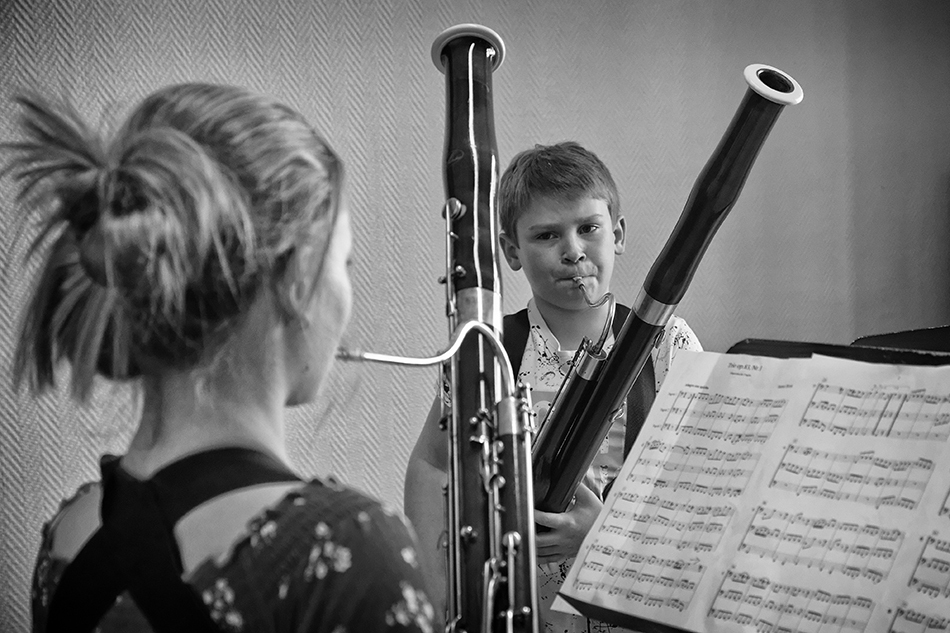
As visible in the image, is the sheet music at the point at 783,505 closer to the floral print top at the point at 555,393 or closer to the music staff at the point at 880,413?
the music staff at the point at 880,413

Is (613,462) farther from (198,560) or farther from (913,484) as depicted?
(198,560)

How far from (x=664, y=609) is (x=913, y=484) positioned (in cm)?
20

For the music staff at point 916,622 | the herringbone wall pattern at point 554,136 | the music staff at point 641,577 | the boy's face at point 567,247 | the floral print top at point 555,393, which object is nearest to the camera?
the music staff at point 916,622

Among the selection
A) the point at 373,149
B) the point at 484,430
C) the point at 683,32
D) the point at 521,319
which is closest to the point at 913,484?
the point at 484,430

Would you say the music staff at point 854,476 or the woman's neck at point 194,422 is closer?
the woman's neck at point 194,422

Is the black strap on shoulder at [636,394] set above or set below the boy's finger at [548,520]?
above

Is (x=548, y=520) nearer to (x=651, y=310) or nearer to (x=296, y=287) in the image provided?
(x=651, y=310)

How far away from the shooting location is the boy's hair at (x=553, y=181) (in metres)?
1.17

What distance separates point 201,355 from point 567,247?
0.72 metres

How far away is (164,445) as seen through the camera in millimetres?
484

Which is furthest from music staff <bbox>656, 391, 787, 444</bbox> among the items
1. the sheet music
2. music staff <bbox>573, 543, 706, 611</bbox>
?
music staff <bbox>573, 543, 706, 611</bbox>

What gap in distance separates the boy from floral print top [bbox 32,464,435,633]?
0.64m

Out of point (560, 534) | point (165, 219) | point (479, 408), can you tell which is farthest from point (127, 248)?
point (560, 534)

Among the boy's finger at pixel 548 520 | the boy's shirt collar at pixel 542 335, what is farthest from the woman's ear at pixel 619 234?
the boy's finger at pixel 548 520
